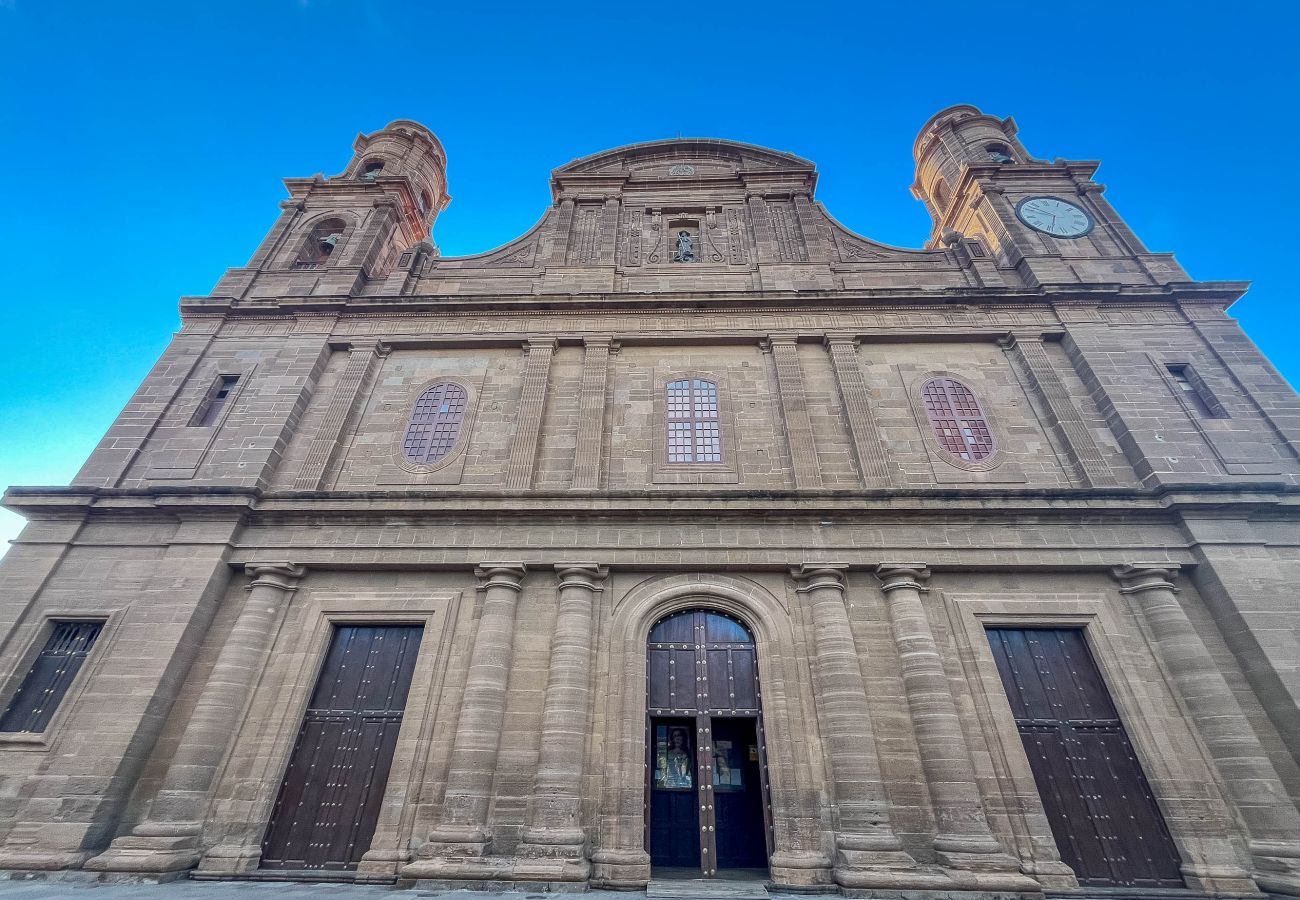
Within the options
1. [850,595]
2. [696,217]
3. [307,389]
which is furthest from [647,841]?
[696,217]

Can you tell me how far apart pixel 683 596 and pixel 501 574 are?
11.7 feet

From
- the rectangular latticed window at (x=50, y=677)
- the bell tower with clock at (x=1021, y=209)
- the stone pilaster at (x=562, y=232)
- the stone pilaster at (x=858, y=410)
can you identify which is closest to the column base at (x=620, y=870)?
the stone pilaster at (x=858, y=410)

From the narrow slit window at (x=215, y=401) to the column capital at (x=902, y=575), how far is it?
1519 centimetres

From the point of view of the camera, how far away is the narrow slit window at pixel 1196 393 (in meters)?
13.1

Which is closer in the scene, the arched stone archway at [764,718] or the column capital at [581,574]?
the arched stone archway at [764,718]

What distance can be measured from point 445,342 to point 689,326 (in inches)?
255

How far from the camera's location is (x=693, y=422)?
13.7 m

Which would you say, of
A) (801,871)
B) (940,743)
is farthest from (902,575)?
(801,871)

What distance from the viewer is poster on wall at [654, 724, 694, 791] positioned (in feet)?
34.5

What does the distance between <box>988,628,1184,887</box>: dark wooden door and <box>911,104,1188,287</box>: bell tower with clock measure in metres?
10.1

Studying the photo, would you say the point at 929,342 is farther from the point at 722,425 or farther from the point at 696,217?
the point at 696,217

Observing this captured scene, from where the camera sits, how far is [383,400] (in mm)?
14414

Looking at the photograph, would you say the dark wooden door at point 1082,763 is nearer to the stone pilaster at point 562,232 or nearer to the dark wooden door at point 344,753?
the dark wooden door at point 344,753

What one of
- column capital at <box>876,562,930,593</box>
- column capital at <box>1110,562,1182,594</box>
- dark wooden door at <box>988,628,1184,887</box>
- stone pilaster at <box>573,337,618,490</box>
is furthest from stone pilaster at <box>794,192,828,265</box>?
dark wooden door at <box>988,628,1184,887</box>
